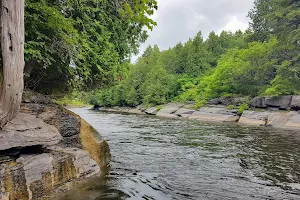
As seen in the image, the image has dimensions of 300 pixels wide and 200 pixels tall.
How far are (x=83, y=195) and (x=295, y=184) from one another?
5.64 meters

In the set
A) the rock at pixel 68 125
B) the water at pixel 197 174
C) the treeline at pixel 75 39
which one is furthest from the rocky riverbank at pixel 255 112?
the rock at pixel 68 125

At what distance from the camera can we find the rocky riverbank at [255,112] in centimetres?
2438

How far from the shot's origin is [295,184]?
686 cm

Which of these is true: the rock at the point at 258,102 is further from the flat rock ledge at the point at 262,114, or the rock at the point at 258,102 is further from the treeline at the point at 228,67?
the treeline at the point at 228,67

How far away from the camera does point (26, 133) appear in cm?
592

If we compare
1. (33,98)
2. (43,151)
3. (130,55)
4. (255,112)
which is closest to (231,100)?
(255,112)

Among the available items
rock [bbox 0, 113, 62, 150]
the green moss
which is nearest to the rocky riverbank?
the green moss

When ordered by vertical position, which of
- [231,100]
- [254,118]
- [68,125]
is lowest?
[254,118]

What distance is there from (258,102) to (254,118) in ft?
14.5

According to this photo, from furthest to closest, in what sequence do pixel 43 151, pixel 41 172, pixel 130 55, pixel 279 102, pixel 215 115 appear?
1. pixel 215 115
2. pixel 279 102
3. pixel 130 55
4. pixel 43 151
5. pixel 41 172

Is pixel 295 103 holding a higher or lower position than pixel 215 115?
higher

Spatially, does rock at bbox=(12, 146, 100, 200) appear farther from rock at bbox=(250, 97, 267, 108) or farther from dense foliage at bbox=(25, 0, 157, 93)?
rock at bbox=(250, 97, 267, 108)

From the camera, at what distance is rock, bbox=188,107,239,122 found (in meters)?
29.6

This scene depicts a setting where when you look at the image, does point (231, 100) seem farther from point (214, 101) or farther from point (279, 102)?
point (279, 102)
